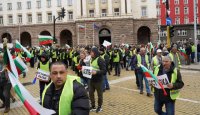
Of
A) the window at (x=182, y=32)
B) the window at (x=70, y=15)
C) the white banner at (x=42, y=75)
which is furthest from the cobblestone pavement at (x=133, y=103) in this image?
the window at (x=182, y=32)

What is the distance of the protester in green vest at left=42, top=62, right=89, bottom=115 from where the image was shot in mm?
3414

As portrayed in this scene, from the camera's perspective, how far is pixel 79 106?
11.1 ft

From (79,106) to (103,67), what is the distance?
565 centimetres

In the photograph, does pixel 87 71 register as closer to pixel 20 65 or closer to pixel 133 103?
pixel 20 65

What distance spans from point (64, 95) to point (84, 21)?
5081 cm

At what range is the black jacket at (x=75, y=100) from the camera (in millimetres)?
3393

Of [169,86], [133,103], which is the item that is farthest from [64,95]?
[133,103]

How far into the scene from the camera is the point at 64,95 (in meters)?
3.44

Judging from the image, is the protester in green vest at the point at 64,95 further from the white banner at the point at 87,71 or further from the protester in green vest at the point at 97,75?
the protester in green vest at the point at 97,75

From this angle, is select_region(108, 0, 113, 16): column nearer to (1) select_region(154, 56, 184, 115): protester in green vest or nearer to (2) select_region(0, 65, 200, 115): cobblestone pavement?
(2) select_region(0, 65, 200, 115): cobblestone pavement

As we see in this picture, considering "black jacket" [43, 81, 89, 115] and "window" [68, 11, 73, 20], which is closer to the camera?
"black jacket" [43, 81, 89, 115]

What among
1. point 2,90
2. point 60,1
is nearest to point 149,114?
point 2,90

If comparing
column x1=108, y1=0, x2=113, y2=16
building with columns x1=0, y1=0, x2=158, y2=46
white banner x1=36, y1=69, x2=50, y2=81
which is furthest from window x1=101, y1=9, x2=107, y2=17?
white banner x1=36, y1=69, x2=50, y2=81

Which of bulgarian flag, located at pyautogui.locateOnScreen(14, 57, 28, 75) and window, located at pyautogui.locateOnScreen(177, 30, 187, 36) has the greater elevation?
window, located at pyautogui.locateOnScreen(177, 30, 187, 36)
